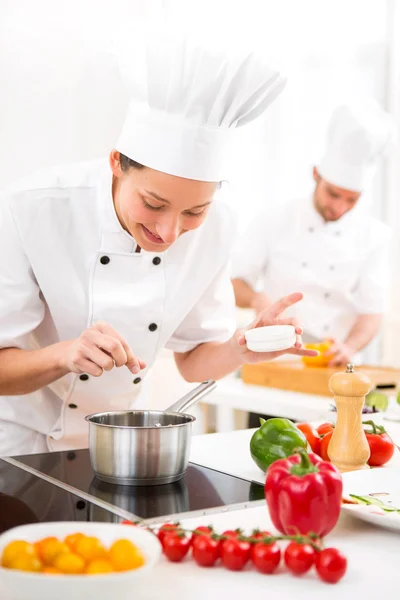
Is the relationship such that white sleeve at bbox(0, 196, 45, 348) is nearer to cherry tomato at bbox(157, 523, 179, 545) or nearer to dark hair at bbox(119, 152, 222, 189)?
dark hair at bbox(119, 152, 222, 189)

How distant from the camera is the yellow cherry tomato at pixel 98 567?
0.87 metres

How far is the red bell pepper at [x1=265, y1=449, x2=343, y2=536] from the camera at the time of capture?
3.55 ft

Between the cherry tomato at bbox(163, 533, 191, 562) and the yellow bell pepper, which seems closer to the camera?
the cherry tomato at bbox(163, 533, 191, 562)

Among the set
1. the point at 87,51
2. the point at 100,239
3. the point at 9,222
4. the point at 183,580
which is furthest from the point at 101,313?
the point at 87,51

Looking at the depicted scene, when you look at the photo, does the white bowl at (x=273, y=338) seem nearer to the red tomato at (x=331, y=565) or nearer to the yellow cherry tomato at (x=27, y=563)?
the red tomato at (x=331, y=565)

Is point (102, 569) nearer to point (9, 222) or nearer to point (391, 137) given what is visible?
point (9, 222)

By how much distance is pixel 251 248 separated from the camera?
3943mm

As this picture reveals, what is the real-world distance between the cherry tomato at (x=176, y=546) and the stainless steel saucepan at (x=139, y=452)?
30 centimetres

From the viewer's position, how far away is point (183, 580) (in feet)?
3.27

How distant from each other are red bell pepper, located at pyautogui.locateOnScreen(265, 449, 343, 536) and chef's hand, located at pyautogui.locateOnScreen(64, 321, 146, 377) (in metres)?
0.42

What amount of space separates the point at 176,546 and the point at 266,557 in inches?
4.8

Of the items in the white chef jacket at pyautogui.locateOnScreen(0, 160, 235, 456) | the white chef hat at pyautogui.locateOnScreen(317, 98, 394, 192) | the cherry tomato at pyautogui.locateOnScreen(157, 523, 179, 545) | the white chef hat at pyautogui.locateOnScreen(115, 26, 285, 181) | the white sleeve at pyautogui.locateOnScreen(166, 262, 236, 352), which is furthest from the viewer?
the white chef hat at pyautogui.locateOnScreen(317, 98, 394, 192)

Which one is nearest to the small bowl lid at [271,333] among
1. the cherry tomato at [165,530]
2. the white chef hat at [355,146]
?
the cherry tomato at [165,530]

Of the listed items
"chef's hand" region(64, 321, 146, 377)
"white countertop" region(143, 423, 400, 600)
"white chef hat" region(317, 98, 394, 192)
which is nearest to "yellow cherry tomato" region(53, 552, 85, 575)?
"white countertop" region(143, 423, 400, 600)
